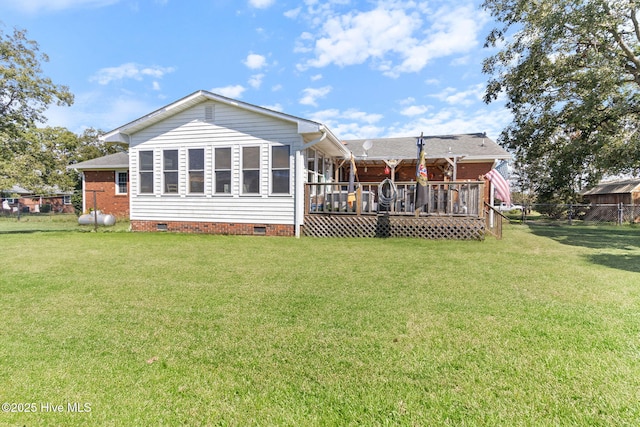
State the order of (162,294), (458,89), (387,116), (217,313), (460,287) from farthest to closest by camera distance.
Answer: (387,116) → (458,89) → (460,287) → (162,294) → (217,313)

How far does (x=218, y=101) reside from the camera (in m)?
10.3

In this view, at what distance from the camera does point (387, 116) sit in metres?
19.5

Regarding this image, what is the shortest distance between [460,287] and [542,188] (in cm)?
2818

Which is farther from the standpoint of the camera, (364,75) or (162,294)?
(364,75)

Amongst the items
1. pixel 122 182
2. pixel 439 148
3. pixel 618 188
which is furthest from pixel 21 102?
pixel 618 188

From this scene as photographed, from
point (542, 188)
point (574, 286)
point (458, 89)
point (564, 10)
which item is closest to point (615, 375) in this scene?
point (574, 286)

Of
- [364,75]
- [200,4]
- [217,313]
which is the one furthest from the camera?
[364,75]

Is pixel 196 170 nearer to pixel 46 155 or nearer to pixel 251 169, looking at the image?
pixel 251 169

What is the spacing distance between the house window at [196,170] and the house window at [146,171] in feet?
5.33

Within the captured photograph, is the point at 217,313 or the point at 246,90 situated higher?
the point at 246,90

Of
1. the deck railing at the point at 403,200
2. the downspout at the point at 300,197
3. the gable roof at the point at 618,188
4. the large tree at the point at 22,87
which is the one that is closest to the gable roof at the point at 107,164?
the large tree at the point at 22,87

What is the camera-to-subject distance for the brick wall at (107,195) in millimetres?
16016

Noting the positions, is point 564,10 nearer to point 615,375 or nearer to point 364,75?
point 364,75

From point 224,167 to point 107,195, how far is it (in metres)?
9.78
